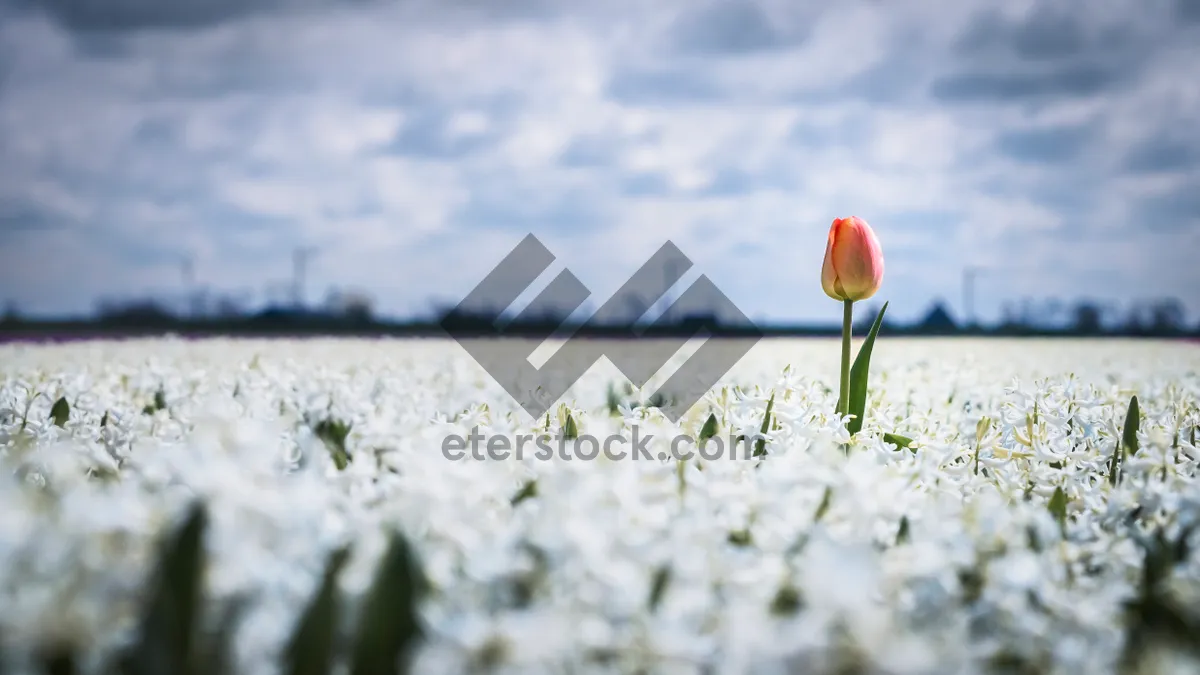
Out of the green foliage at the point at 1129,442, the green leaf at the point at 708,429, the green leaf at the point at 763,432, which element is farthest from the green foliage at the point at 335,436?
the green foliage at the point at 1129,442

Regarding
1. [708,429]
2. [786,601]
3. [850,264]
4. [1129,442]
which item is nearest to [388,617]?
[786,601]

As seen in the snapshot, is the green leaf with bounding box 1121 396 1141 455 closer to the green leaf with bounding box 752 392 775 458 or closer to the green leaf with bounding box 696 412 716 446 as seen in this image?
the green leaf with bounding box 752 392 775 458

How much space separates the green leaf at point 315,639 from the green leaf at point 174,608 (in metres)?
0.14

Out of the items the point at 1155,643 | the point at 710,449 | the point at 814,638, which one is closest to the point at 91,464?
the point at 710,449

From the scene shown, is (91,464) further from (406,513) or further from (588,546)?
(588,546)

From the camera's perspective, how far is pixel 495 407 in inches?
171

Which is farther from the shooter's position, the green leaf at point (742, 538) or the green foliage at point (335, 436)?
the green foliage at point (335, 436)

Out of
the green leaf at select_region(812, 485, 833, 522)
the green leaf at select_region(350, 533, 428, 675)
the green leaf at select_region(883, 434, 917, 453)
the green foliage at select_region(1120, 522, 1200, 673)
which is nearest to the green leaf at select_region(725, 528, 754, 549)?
the green leaf at select_region(812, 485, 833, 522)

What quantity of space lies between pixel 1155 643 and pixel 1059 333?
37.7 meters

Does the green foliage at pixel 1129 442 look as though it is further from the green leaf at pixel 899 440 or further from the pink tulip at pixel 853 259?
the pink tulip at pixel 853 259

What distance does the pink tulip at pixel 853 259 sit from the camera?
3.93 metres

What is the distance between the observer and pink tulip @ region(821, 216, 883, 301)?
3.93m

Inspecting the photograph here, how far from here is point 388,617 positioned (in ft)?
4.46

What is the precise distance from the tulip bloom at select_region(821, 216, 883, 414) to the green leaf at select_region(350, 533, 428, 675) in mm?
2837
